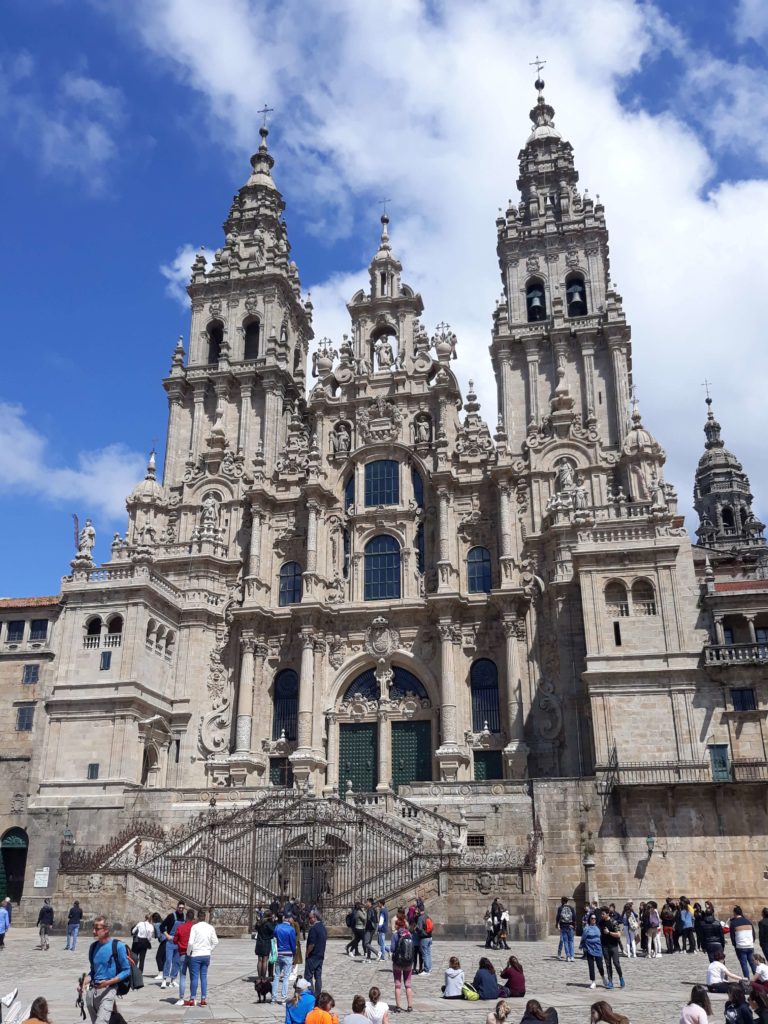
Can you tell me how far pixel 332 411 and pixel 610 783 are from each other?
23839 mm

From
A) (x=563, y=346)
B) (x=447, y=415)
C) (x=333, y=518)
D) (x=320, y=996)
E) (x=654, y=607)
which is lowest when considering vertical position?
(x=320, y=996)

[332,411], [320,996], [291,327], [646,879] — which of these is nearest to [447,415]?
[332,411]

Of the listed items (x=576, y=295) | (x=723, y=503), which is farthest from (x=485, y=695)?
(x=723, y=503)

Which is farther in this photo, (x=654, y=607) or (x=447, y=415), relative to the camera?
(x=447, y=415)

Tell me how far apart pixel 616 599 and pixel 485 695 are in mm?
8232

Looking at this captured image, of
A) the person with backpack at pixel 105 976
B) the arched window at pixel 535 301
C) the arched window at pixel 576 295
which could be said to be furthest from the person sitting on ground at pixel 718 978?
the arched window at pixel 576 295

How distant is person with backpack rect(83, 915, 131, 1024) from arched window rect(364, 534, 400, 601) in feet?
108

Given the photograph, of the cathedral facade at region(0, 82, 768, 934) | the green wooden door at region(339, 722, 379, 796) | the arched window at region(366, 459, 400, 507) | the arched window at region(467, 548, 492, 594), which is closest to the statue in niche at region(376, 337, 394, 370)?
the cathedral facade at region(0, 82, 768, 934)

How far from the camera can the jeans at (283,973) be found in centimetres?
1673

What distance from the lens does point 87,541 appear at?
42.6m

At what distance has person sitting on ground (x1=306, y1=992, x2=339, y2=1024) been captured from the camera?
10898 mm

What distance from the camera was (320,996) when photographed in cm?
1134

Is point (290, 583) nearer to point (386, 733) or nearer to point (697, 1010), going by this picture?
point (386, 733)

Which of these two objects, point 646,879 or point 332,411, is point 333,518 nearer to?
point 332,411
